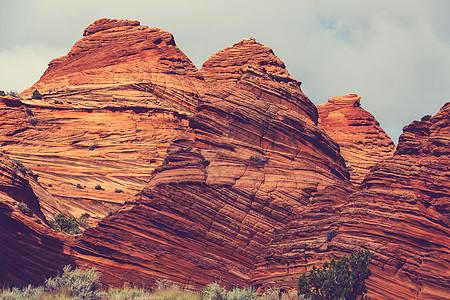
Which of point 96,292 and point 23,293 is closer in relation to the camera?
point 23,293

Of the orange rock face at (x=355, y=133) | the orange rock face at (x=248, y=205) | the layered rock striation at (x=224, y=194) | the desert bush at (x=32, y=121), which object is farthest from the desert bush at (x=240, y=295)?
the orange rock face at (x=355, y=133)

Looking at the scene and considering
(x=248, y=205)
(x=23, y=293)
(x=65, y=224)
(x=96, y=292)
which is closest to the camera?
(x=23, y=293)

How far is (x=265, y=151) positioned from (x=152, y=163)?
694 inches

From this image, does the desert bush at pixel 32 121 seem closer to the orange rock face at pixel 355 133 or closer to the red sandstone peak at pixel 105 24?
the red sandstone peak at pixel 105 24

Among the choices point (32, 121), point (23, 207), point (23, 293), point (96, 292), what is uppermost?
point (32, 121)

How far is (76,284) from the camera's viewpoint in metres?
29.1

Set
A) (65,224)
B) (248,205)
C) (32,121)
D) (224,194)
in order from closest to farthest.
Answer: (224,194) < (248,205) < (65,224) < (32,121)

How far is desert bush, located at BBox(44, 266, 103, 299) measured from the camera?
2838cm

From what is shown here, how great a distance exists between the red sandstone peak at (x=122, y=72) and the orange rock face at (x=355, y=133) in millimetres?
16312

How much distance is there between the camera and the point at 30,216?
31.4 meters

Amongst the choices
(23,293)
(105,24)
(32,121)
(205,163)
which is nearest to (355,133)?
(105,24)

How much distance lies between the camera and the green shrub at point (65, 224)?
3806cm

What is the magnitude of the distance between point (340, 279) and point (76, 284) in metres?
11.1

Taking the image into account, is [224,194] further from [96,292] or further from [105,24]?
[105,24]
